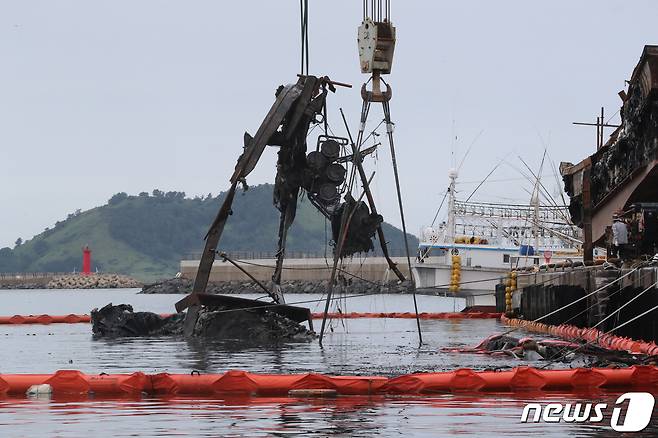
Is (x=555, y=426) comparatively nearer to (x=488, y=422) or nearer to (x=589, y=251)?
(x=488, y=422)

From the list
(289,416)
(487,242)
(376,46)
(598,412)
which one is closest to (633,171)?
(376,46)

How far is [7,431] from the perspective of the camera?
51.2 ft

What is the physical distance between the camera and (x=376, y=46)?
2833cm

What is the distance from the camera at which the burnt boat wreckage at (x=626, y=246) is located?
26.3m

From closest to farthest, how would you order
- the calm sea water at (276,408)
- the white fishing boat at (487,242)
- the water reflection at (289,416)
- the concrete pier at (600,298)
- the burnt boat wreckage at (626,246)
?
the water reflection at (289,416) < the calm sea water at (276,408) < the concrete pier at (600,298) < the burnt boat wreckage at (626,246) < the white fishing boat at (487,242)

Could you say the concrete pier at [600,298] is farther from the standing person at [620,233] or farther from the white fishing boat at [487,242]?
the white fishing boat at [487,242]

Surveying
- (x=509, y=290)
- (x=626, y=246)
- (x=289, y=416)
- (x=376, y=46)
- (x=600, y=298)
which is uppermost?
(x=376, y=46)

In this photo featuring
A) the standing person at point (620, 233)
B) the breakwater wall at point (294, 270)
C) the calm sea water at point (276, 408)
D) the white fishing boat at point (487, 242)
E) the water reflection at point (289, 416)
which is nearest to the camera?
the water reflection at point (289, 416)

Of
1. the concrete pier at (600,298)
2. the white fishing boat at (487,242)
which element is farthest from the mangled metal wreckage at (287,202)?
the white fishing boat at (487,242)

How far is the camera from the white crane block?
28.3 m

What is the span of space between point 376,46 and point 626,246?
8.79 metres

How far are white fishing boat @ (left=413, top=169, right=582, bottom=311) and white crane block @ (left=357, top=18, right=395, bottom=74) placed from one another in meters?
50.2

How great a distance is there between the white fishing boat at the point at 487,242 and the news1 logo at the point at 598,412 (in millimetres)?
60038

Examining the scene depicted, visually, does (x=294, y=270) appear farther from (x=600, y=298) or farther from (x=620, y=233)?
(x=600, y=298)
